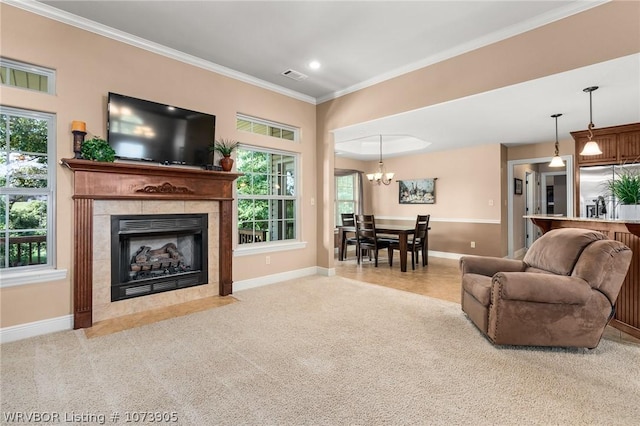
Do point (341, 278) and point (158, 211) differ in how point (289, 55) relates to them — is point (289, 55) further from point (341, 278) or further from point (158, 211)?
point (341, 278)

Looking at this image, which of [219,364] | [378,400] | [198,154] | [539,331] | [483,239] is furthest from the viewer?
[483,239]

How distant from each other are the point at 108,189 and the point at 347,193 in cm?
629

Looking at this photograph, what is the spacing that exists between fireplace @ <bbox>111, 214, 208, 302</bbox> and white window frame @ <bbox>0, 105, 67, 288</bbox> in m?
0.48

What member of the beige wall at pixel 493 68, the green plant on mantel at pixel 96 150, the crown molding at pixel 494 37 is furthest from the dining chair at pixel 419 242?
the green plant on mantel at pixel 96 150

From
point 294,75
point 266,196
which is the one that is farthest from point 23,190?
point 294,75

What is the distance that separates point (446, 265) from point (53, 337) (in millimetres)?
6145

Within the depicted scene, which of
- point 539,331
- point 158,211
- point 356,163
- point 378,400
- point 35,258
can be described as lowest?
point 378,400

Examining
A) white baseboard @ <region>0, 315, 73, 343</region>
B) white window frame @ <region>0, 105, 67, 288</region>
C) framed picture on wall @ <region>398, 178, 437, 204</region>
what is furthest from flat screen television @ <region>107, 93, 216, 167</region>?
framed picture on wall @ <region>398, 178, 437, 204</region>

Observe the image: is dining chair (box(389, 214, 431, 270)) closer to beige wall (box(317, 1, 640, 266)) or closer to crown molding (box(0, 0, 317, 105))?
beige wall (box(317, 1, 640, 266))

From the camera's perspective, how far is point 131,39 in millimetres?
3408

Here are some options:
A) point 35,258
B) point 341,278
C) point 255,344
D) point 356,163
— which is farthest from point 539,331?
point 356,163

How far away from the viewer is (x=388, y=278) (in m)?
5.10

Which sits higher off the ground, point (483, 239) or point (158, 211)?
point (158, 211)

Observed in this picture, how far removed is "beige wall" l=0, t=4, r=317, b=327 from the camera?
2787 mm
